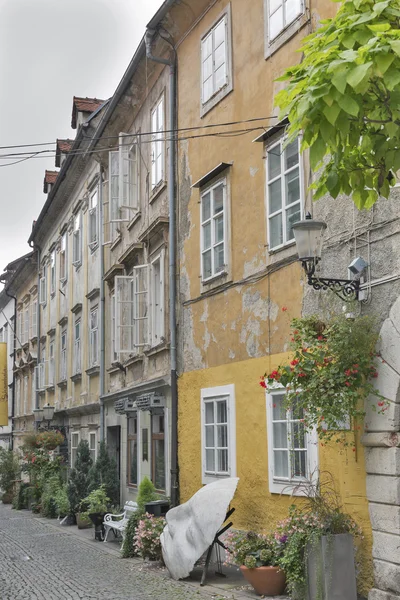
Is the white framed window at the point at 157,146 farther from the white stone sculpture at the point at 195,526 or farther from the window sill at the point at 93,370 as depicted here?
the white stone sculpture at the point at 195,526

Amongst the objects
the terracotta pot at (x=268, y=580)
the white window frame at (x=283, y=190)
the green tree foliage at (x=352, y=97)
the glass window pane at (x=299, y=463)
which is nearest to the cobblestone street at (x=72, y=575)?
the terracotta pot at (x=268, y=580)

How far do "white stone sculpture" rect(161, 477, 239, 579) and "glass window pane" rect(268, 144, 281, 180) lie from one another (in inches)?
161

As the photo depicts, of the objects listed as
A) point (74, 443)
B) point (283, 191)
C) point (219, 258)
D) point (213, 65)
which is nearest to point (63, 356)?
point (74, 443)

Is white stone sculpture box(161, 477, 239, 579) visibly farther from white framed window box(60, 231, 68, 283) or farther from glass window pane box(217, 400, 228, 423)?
white framed window box(60, 231, 68, 283)

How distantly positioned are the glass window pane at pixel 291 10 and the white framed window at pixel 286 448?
4842 mm

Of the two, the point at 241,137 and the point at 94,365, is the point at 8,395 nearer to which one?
the point at 94,365

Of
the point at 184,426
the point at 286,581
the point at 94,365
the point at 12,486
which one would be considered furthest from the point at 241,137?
the point at 12,486

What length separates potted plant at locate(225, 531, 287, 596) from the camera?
964 centimetres

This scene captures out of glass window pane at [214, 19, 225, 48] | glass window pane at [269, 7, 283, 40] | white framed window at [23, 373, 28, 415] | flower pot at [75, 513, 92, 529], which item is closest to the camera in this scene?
glass window pane at [269, 7, 283, 40]

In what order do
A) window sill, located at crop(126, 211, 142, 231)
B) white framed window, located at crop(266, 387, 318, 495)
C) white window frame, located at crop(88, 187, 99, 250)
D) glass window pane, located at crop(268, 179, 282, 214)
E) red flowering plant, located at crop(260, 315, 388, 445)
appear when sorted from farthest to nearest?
white window frame, located at crop(88, 187, 99, 250)
window sill, located at crop(126, 211, 142, 231)
glass window pane, located at crop(268, 179, 282, 214)
white framed window, located at crop(266, 387, 318, 495)
red flowering plant, located at crop(260, 315, 388, 445)

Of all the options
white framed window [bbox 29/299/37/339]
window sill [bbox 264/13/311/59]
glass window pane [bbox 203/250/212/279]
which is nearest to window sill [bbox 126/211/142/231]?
glass window pane [bbox 203/250/212/279]

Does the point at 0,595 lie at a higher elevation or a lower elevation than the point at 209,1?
lower

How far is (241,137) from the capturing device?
12586 millimetres

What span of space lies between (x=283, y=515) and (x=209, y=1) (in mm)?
8480
